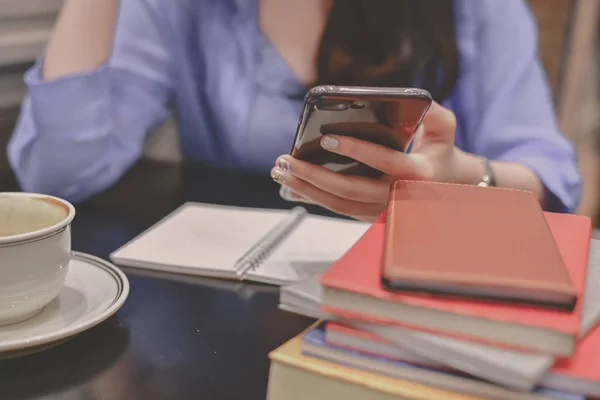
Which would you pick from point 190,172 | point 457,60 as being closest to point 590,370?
point 190,172

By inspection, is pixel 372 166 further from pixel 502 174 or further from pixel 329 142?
pixel 502 174

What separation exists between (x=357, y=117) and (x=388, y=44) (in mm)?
604

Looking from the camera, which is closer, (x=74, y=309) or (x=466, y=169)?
(x=74, y=309)

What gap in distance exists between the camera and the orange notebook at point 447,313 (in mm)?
311

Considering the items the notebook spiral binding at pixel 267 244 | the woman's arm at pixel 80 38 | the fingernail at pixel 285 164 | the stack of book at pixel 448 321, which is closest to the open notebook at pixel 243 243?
the notebook spiral binding at pixel 267 244

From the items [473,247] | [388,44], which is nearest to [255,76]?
[388,44]

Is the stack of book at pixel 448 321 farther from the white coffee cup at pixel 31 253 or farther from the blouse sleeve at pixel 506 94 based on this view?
the blouse sleeve at pixel 506 94

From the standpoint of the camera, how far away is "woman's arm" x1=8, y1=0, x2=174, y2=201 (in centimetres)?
93

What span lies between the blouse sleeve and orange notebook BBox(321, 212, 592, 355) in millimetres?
673

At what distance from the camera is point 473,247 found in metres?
0.37

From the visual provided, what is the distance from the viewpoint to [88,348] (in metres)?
0.47

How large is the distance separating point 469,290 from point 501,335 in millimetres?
28

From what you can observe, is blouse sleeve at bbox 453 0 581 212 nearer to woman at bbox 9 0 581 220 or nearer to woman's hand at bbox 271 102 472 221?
woman at bbox 9 0 581 220

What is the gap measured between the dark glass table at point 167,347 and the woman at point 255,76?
34cm
